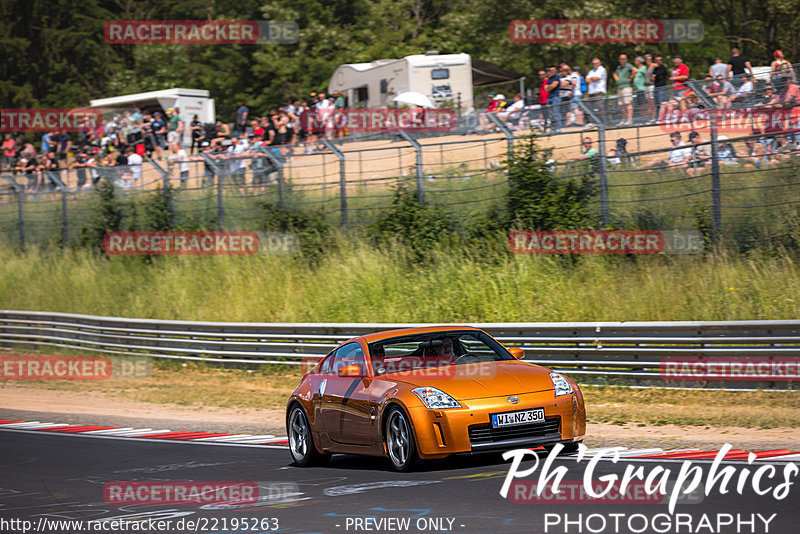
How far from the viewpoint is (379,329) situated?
756 inches

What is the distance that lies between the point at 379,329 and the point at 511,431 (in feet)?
A: 31.8

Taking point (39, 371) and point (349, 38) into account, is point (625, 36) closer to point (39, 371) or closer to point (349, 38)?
point (349, 38)

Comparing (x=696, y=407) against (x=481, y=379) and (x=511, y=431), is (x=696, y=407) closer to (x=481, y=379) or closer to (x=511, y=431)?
(x=481, y=379)

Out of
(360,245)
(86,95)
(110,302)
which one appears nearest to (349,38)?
(86,95)

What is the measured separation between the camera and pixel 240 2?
207 ft

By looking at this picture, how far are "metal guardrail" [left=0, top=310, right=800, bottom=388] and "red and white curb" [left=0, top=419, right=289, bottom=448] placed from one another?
3807 millimetres

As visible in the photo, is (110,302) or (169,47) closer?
(110,302)

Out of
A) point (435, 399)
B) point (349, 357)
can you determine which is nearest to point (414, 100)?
point (349, 357)

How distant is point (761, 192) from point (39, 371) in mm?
16082

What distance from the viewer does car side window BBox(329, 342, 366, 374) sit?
35.9 feet

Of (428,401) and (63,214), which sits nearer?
(428,401)

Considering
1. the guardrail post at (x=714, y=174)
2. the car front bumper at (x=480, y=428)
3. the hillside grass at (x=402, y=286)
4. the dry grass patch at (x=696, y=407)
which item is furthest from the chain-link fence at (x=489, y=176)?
the car front bumper at (x=480, y=428)

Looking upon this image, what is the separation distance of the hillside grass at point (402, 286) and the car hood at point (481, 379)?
784 centimetres

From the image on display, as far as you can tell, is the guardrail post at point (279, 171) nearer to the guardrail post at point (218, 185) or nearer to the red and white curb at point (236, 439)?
the guardrail post at point (218, 185)
